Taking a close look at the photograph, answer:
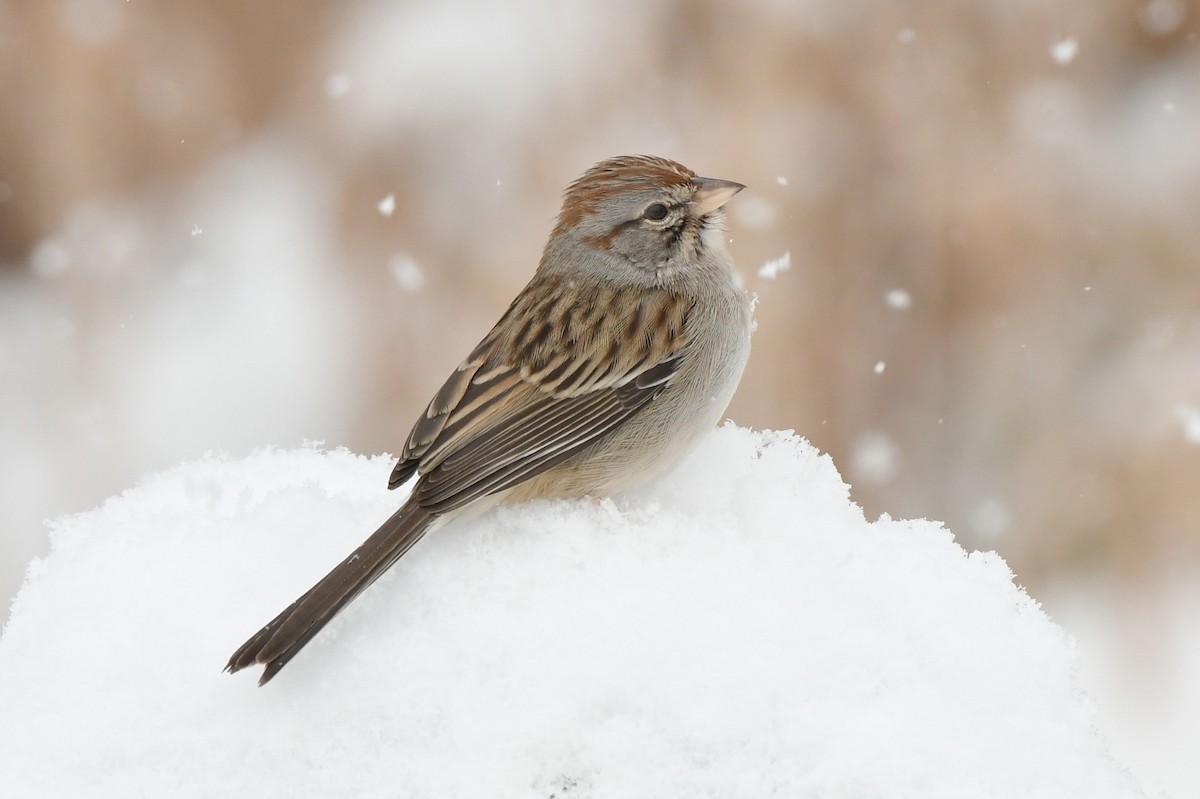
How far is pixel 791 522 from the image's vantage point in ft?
7.70

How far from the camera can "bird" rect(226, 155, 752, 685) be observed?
2.73 metres

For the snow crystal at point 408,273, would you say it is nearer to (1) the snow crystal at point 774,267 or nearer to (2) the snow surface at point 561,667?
(1) the snow crystal at point 774,267

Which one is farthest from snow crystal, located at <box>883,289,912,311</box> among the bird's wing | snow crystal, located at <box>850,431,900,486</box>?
the bird's wing

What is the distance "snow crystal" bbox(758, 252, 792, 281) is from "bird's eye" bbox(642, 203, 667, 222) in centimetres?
224

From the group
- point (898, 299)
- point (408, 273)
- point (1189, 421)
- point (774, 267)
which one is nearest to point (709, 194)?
point (774, 267)

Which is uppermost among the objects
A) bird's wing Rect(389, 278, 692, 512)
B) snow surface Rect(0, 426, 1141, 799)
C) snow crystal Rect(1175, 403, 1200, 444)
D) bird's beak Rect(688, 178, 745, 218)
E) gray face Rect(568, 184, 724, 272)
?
snow crystal Rect(1175, 403, 1200, 444)

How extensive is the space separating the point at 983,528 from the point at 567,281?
3.48 metres

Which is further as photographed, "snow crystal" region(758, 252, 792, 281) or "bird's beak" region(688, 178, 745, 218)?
"snow crystal" region(758, 252, 792, 281)

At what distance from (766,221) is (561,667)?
3.79 m

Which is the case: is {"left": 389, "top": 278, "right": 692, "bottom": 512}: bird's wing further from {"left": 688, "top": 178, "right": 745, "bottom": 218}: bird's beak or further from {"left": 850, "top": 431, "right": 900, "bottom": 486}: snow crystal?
{"left": 850, "top": 431, "right": 900, "bottom": 486}: snow crystal

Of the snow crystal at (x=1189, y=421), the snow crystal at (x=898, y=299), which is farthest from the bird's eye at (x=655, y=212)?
the snow crystal at (x=1189, y=421)

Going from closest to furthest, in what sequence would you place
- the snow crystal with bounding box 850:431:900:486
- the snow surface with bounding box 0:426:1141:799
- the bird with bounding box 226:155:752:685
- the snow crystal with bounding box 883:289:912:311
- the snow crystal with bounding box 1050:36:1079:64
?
the snow surface with bounding box 0:426:1141:799, the bird with bounding box 226:155:752:685, the snow crystal with bounding box 1050:36:1079:64, the snow crystal with bounding box 883:289:912:311, the snow crystal with bounding box 850:431:900:486

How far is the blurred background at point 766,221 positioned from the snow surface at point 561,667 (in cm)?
327

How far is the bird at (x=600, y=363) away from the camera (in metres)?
2.73
